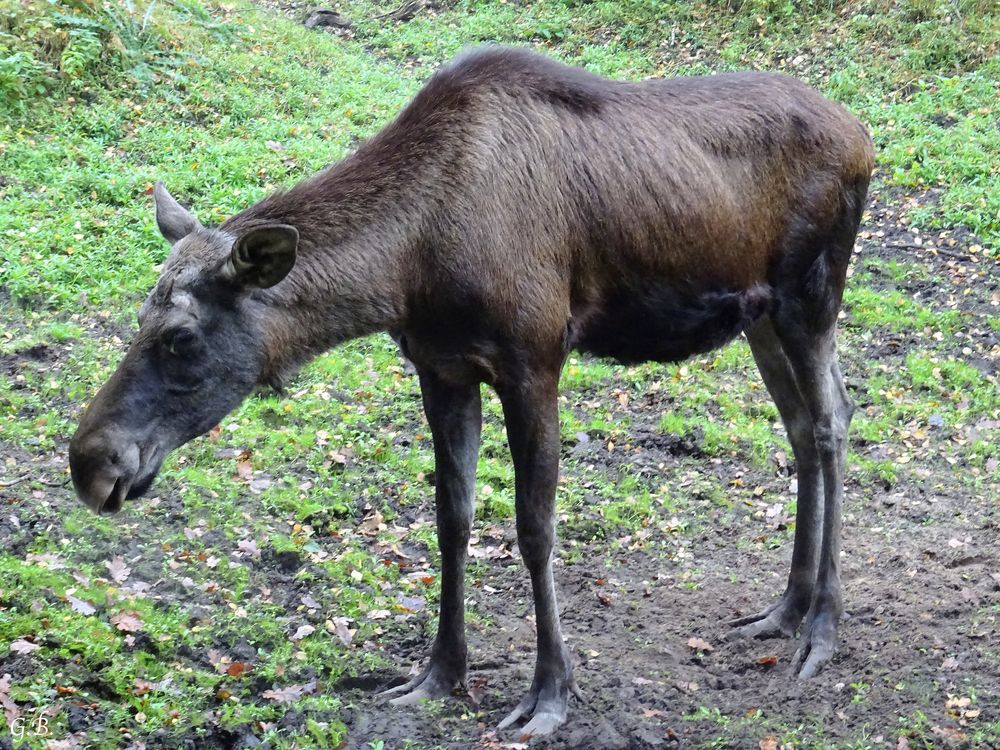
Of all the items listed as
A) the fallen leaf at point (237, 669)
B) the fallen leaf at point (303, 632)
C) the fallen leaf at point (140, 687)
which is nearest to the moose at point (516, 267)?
the fallen leaf at point (303, 632)

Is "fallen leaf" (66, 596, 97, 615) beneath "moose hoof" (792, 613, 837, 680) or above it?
above

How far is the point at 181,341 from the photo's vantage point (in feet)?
15.5

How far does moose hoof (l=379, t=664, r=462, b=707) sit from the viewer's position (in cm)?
554

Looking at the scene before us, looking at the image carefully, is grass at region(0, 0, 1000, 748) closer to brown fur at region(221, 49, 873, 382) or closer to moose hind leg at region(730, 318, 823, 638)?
moose hind leg at region(730, 318, 823, 638)

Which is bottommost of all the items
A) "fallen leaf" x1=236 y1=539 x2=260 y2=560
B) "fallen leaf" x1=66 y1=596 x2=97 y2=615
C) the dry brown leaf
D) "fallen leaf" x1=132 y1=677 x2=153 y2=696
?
"fallen leaf" x1=236 y1=539 x2=260 y2=560

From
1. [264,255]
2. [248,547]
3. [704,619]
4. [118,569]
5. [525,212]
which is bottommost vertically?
[704,619]

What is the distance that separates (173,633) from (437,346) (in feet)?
6.91

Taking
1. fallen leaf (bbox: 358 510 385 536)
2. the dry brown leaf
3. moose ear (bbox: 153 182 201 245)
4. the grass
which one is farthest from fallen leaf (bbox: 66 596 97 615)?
fallen leaf (bbox: 358 510 385 536)

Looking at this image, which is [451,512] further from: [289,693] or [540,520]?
[289,693]

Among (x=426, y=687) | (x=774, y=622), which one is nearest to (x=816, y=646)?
(x=774, y=622)

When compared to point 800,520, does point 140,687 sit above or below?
below

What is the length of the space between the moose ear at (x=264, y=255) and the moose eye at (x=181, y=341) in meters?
0.32

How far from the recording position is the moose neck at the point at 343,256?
499 centimetres

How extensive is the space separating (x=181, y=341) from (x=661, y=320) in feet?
7.86
